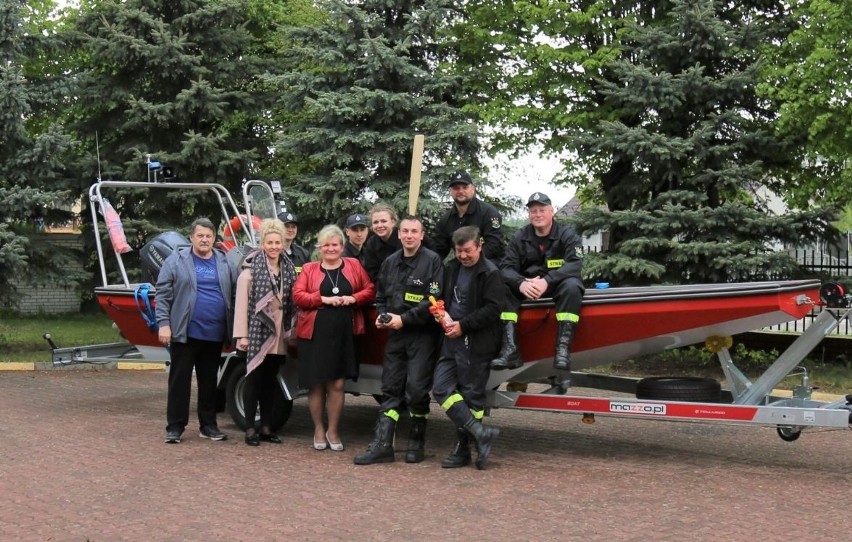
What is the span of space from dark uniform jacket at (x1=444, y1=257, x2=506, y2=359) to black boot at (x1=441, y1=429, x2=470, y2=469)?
610mm

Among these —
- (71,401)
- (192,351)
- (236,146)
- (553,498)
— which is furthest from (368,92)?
(553,498)

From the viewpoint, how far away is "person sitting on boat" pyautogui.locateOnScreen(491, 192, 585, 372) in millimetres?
7250

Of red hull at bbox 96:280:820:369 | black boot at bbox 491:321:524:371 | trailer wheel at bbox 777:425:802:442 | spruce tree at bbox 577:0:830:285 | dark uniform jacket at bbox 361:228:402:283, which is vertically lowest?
trailer wheel at bbox 777:425:802:442

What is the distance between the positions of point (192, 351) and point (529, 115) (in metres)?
Answer: 8.45

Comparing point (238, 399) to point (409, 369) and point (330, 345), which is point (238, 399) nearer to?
point (330, 345)

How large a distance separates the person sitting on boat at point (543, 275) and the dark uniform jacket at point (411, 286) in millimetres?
543

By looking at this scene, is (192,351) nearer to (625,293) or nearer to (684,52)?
(625,293)

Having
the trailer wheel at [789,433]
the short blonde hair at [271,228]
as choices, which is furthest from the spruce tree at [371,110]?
the trailer wheel at [789,433]

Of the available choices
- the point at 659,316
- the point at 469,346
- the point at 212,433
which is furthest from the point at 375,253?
the point at 659,316

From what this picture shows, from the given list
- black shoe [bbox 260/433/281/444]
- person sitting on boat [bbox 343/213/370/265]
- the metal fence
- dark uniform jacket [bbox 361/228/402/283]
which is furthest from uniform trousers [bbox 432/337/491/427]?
the metal fence

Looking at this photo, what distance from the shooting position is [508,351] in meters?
7.43

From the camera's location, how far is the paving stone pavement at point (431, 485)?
5684mm

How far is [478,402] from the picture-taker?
740 cm

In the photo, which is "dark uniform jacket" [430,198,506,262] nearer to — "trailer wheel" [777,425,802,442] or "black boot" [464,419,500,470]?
"black boot" [464,419,500,470]
